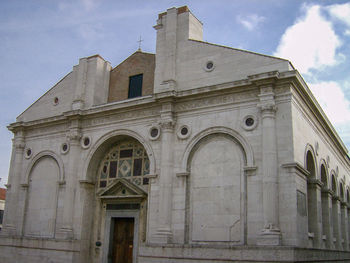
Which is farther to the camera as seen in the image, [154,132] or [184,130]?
[154,132]

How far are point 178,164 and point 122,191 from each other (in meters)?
3.78

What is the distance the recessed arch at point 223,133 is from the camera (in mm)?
16141

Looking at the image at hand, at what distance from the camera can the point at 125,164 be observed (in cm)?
2050

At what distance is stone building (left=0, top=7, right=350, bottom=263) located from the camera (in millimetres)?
15555

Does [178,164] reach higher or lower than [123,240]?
higher

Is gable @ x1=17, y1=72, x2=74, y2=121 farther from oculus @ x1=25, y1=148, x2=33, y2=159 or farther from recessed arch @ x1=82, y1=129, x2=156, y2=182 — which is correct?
recessed arch @ x1=82, y1=129, x2=156, y2=182

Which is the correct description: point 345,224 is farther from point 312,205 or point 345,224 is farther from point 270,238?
point 270,238

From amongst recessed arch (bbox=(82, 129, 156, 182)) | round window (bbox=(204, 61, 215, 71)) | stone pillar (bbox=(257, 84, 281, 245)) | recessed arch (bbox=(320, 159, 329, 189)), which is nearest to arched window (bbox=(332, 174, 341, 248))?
recessed arch (bbox=(320, 159, 329, 189))

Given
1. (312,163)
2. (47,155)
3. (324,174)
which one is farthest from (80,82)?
(324,174)

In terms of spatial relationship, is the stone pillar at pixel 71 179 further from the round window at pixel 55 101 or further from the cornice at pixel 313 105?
the cornice at pixel 313 105

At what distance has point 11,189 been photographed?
76.1 feet

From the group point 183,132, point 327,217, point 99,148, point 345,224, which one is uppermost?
point 183,132

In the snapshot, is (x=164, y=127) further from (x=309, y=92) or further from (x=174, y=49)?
(x=309, y=92)

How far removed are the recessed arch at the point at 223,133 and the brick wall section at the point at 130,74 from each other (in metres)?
4.23
